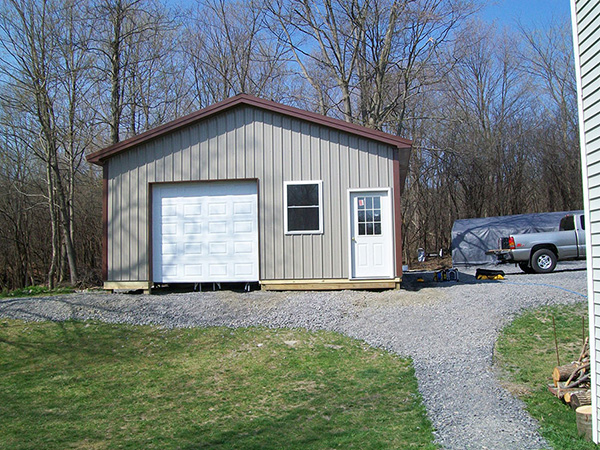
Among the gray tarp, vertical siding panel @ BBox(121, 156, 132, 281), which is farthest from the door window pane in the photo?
the gray tarp

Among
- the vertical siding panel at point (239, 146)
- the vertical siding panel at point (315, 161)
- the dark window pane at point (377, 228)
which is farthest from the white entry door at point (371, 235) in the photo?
the vertical siding panel at point (239, 146)

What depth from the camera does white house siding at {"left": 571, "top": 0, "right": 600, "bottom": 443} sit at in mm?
4359

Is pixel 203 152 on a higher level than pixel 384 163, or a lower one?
higher

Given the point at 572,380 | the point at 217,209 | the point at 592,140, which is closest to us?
the point at 592,140

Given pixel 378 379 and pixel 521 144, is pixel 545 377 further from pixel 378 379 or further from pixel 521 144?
pixel 521 144

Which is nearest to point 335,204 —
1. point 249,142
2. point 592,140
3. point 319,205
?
point 319,205

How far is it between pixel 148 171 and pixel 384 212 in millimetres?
5154

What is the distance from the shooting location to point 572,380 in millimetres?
5516

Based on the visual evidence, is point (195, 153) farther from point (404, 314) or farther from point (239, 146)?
point (404, 314)

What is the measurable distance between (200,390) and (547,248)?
1258 centimetres

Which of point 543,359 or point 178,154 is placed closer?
point 543,359

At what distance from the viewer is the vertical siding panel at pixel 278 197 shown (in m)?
11.0

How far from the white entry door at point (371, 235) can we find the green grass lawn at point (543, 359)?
2987mm

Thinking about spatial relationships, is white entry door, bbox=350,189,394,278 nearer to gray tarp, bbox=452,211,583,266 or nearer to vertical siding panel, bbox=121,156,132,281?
vertical siding panel, bbox=121,156,132,281
